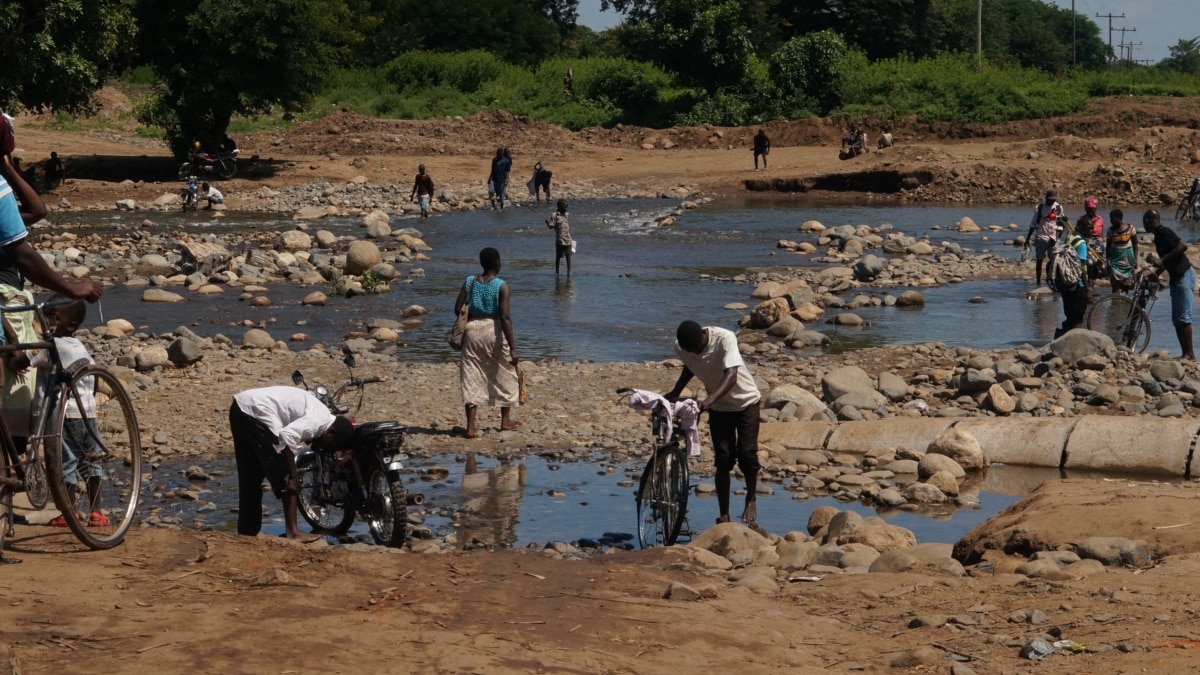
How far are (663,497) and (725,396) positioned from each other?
82 cm

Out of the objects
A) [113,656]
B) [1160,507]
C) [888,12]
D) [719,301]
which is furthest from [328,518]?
[888,12]

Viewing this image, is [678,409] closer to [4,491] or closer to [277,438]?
[277,438]

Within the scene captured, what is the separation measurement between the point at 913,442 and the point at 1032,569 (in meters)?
4.35

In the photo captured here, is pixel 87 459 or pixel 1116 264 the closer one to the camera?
pixel 87 459

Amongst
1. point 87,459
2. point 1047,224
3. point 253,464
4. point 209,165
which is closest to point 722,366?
point 253,464

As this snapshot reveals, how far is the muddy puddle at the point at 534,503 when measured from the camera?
8758 mm

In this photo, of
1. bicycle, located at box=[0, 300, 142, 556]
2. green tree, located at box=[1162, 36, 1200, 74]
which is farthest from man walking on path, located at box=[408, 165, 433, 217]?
green tree, located at box=[1162, 36, 1200, 74]

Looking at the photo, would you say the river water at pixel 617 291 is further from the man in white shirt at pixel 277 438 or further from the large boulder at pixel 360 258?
the man in white shirt at pixel 277 438

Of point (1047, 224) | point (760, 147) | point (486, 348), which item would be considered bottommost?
point (486, 348)

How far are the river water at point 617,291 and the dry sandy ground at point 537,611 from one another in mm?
9238

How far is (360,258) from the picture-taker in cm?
2239

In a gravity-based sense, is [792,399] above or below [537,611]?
below

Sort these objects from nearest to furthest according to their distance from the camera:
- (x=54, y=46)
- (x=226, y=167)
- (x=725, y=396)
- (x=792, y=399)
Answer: (x=725, y=396), (x=792, y=399), (x=54, y=46), (x=226, y=167)

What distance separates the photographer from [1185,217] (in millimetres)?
32125
